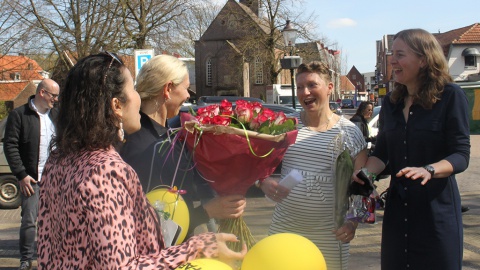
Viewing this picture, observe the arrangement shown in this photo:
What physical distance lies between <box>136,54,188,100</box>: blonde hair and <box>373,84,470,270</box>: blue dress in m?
1.27

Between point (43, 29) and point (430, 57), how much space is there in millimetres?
26607

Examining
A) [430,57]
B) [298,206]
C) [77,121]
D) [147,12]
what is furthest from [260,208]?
[147,12]

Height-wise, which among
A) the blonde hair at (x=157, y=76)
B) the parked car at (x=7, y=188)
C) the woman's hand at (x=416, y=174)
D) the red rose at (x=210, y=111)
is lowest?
the parked car at (x=7, y=188)

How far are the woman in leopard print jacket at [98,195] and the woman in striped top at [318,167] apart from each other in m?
1.12

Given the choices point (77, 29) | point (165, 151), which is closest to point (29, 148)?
point (165, 151)

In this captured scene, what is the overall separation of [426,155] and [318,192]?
67 centimetres

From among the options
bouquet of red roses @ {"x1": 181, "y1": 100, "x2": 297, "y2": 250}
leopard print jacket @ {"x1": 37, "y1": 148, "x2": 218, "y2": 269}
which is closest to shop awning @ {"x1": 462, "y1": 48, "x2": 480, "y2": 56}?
bouquet of red roses @ {"x1": 181, "y1": 100, "x2": 297, "y2": 250}

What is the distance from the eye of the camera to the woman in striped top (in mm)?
2994

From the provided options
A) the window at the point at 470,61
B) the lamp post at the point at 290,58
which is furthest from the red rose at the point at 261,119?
the window at the point at 470,61

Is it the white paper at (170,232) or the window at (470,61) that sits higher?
the window at (470,61)

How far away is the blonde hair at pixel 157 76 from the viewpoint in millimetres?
2768

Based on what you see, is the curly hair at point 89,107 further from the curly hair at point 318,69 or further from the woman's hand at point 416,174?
the curly hair at point 318,69

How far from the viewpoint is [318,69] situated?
10.4ft

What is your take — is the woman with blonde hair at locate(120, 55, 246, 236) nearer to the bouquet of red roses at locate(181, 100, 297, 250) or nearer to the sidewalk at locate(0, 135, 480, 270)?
the bouquet of red roses at locate(181, 100, 297, 250)
